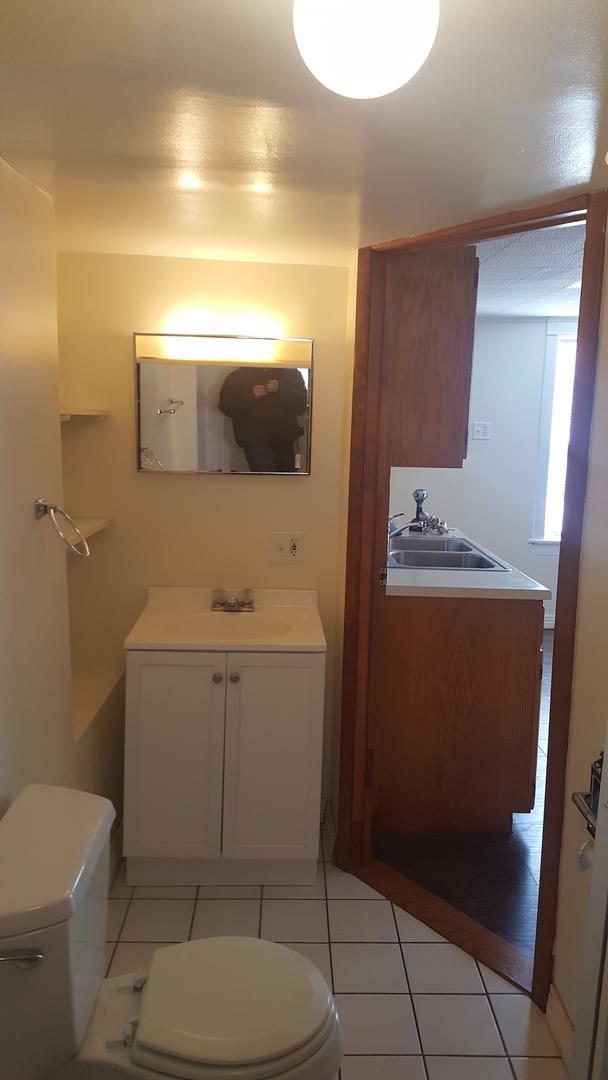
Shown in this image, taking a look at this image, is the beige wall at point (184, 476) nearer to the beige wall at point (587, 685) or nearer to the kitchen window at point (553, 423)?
the beige wall at point (587, 685)

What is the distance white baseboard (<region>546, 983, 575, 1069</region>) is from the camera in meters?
1.72

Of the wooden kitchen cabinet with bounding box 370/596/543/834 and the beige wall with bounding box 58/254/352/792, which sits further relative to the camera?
the wooden kitchen cabinet with bounding box 370/596/543/834

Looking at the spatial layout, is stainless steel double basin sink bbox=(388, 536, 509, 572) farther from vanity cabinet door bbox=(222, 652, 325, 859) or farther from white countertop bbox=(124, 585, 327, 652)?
vanity cabinet door bbox=(222, 652, 325, 859)

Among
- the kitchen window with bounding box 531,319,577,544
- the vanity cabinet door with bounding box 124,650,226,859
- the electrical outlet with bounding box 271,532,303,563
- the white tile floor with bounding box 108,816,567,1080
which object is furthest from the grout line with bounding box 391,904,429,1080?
the kitchen window with bounding box 531,319,577,544

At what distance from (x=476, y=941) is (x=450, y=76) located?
2131 mm

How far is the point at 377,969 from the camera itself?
2031 mm

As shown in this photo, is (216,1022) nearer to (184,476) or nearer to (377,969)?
(377,969)

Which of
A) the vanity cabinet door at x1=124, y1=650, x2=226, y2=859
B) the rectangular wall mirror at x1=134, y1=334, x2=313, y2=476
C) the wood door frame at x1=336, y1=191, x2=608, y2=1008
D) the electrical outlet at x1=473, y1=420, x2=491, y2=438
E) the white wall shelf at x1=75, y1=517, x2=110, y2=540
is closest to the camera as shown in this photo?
the wood door frame at x1=336, y1=191, x2=608, y2=1008

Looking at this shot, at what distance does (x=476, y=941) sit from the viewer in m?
2.14

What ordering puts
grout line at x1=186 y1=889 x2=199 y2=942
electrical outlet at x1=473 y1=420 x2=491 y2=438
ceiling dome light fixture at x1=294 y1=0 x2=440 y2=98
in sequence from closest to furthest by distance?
ceiling dome light fixture at x1=294 y1=0 x2=440 y2=98 < grout line at x1=186 y1=889 x2=199 y2=942 < electrical outlet at x1=473 y1=420 x2=491 y2=438

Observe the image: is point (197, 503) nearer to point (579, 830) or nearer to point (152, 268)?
point (152, 268)

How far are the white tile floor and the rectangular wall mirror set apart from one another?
1.38 meters

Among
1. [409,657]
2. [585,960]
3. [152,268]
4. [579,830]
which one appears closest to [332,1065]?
[585,960]

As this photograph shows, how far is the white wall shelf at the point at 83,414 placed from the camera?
2243mm
